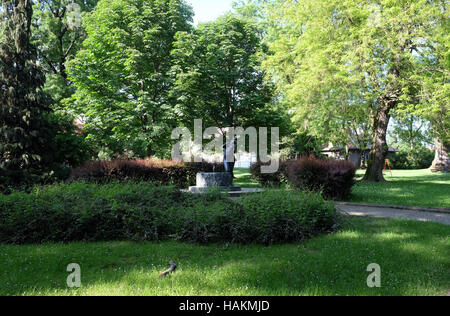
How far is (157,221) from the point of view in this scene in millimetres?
6406

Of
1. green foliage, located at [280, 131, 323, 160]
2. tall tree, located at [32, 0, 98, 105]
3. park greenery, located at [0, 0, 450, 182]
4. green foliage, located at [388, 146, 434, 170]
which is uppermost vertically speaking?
tall tree, located at [32, 0, 98, 105]

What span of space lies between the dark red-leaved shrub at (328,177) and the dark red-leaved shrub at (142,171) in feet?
19.1

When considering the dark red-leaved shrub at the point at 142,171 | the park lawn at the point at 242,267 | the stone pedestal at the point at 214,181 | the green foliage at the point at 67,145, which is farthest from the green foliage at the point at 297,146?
the park lawn at the point at 242,267

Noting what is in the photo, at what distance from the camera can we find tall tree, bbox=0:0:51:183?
12.5 m

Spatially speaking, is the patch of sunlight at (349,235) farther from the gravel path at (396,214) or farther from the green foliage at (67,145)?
the green foliage at (67,145)

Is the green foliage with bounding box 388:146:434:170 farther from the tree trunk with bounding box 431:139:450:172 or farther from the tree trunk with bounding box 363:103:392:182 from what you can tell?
the tree trunk with bounding box 363:103:392:182

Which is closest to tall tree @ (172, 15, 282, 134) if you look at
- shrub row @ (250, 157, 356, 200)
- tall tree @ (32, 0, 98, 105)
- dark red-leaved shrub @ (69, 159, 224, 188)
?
dark red-leaved shrub @ (69, 159, 224, 188)

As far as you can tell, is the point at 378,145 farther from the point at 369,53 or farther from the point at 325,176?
the point at 325,176

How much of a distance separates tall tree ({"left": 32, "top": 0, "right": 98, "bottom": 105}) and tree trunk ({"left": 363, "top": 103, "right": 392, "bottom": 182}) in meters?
22.3

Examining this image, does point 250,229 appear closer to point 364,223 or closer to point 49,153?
point 364,223

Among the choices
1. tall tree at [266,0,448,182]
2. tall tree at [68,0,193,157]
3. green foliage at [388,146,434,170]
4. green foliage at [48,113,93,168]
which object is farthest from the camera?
green foliage at [388,146,434,170]

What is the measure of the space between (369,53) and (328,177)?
21.9 feet

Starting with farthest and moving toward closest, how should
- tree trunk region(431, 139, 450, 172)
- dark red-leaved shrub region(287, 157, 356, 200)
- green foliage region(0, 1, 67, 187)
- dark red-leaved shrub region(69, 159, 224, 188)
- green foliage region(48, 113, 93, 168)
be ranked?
tree trunk region(431, 139, 450, 172) < green foliage region(48, 113, 93, 168) < dark red-leaved shrub region(69, 159, 224, 188) < green foliage region(0, 1, 67, 187) < dark red-leaved shrub region(287, 157, 356, 200)

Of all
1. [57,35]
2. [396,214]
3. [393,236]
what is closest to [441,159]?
[396,214]
